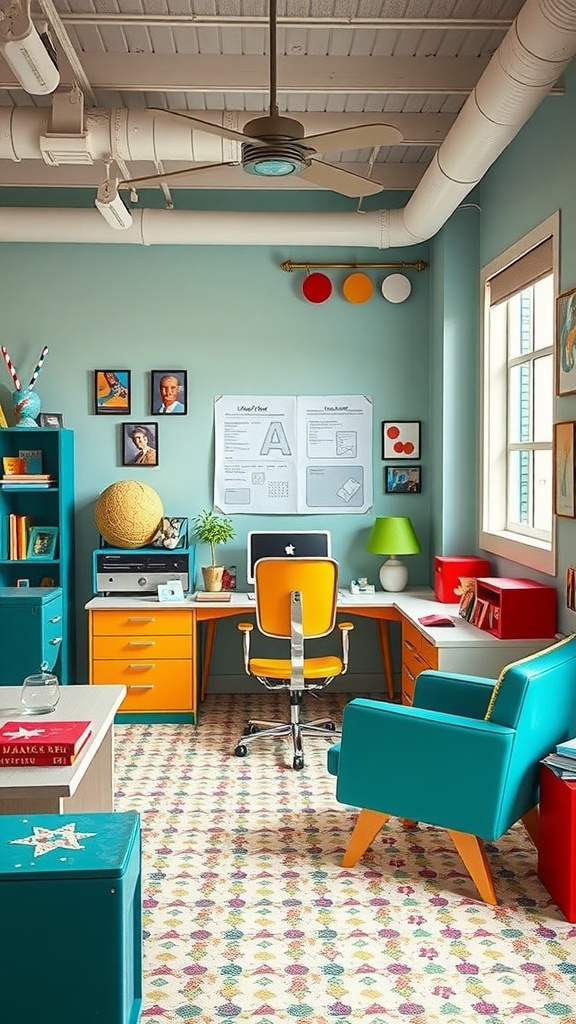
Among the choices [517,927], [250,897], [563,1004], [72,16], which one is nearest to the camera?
[563,1004]

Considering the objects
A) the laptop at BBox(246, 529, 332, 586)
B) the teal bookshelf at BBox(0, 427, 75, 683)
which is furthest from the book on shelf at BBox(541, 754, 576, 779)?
the teal bookshelf at BBox(0, 427, 75, 683)

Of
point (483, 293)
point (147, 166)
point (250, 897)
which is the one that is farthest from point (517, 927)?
point (147, 166)

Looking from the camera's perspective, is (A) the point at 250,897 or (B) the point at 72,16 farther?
(B) the point at 72,16

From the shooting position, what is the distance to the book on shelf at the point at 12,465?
5.93m

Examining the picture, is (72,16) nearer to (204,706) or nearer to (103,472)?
(103,472)

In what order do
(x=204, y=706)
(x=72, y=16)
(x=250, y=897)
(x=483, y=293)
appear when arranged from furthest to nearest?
(x=204, y=706) → (x=483, y=293) → (x=72, y=16) → (x=250, y=897)

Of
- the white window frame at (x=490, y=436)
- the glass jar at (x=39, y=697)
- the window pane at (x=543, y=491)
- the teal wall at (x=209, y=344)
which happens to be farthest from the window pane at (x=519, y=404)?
the glass jar at (x=39, y=697)

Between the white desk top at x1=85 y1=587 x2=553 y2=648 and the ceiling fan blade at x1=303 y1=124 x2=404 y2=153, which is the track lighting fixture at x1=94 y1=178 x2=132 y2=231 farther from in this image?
the white desk top at x1=85 y1=587 x2=553 y2=648

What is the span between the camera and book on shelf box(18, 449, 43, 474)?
6.08m

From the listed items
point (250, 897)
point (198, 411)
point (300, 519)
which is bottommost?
point (250, 897)

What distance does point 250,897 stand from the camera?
341 cm

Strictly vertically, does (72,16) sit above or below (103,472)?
above

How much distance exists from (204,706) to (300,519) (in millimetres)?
1270

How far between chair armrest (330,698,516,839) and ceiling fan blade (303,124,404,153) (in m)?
1.83
